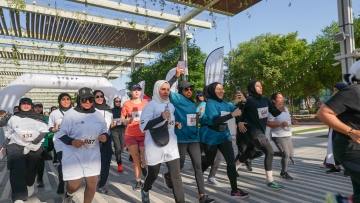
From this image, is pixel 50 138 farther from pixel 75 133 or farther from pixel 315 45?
pixel 315 45

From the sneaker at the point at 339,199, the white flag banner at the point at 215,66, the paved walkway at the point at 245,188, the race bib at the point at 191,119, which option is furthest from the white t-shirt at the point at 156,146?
the white flag banner at the point at 215,66

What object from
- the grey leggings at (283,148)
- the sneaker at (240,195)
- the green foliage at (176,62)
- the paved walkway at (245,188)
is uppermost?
the green foliage at (176,62)

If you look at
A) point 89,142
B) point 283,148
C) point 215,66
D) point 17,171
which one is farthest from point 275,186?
point 215,66

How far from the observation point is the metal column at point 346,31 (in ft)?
25.8

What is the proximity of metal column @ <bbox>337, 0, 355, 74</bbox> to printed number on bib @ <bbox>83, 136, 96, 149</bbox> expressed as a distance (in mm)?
7069

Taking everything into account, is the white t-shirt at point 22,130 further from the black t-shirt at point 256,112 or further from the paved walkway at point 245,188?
the black t-shirt at point 256,112

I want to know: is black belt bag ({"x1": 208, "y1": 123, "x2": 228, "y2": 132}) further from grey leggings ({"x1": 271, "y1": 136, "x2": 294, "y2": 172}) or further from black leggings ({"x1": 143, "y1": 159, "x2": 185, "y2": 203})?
grey leggings ({"x1": 271, "y1": 136, "x2": 294, "y2": 172})

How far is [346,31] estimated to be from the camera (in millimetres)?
7934

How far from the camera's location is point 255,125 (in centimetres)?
509

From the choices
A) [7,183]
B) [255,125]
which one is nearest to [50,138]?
[7,183]

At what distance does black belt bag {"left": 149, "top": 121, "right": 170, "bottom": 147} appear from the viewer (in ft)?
13.0

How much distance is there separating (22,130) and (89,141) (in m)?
1.81

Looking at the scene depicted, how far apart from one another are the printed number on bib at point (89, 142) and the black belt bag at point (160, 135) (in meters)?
0.77

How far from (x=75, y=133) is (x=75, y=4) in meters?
11.1
